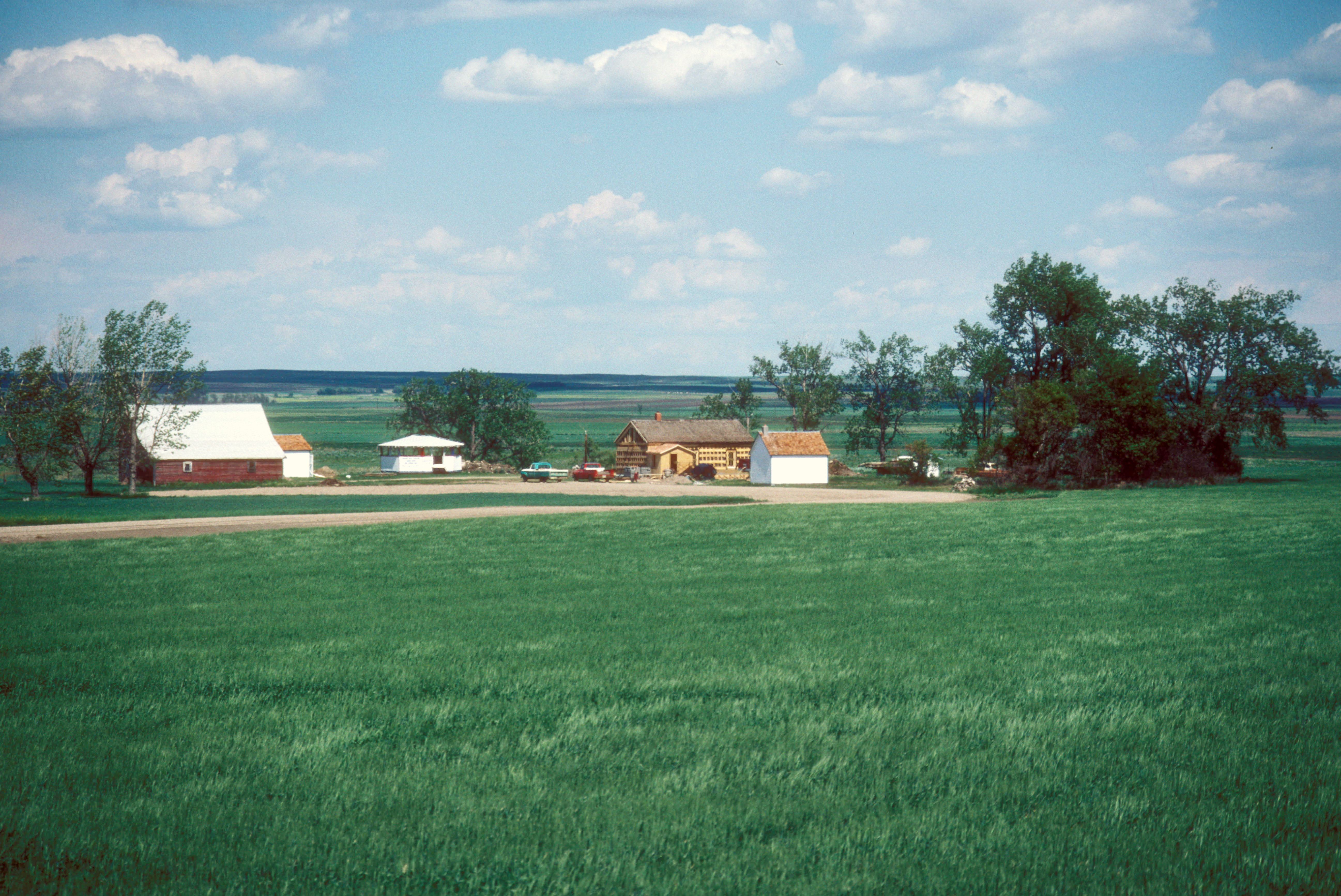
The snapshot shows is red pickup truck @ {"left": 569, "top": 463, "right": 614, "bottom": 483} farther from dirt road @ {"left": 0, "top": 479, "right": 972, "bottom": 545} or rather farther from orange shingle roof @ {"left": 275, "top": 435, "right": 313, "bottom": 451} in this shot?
orange shingle roof @ {"left": 275, "top": 435, "right": 313, "bottom": 451}

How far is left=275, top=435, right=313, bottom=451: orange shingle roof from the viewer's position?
86062 mm

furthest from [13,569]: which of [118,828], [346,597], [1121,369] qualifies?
[1121,369]

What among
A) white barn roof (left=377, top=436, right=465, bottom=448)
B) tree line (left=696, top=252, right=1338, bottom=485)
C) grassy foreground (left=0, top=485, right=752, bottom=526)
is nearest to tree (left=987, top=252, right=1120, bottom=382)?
tree line (left=696, top=252, right=1338, bottom=485)

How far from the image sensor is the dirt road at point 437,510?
3841 cm

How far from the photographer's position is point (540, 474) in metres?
85.0

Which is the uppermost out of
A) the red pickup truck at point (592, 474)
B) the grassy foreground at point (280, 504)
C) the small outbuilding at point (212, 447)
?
the small outbuilding at point (212, 447)

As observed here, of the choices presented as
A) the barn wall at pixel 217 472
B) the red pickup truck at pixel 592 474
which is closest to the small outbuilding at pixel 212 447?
the barn wall at pixel 217 472

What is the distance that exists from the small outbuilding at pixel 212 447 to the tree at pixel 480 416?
73.1 ft

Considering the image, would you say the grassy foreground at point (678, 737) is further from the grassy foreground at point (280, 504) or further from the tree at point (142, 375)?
the tree at point (142, 375)

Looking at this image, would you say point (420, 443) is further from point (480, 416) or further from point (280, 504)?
point (280, 504)

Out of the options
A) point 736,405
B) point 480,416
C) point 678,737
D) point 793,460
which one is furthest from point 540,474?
point 678,737

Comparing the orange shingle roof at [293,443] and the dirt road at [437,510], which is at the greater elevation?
A: the orange shingle roof at [293,443]

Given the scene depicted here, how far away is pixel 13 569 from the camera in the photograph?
25.4 metres

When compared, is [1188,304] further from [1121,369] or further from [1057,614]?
[1057,614]
